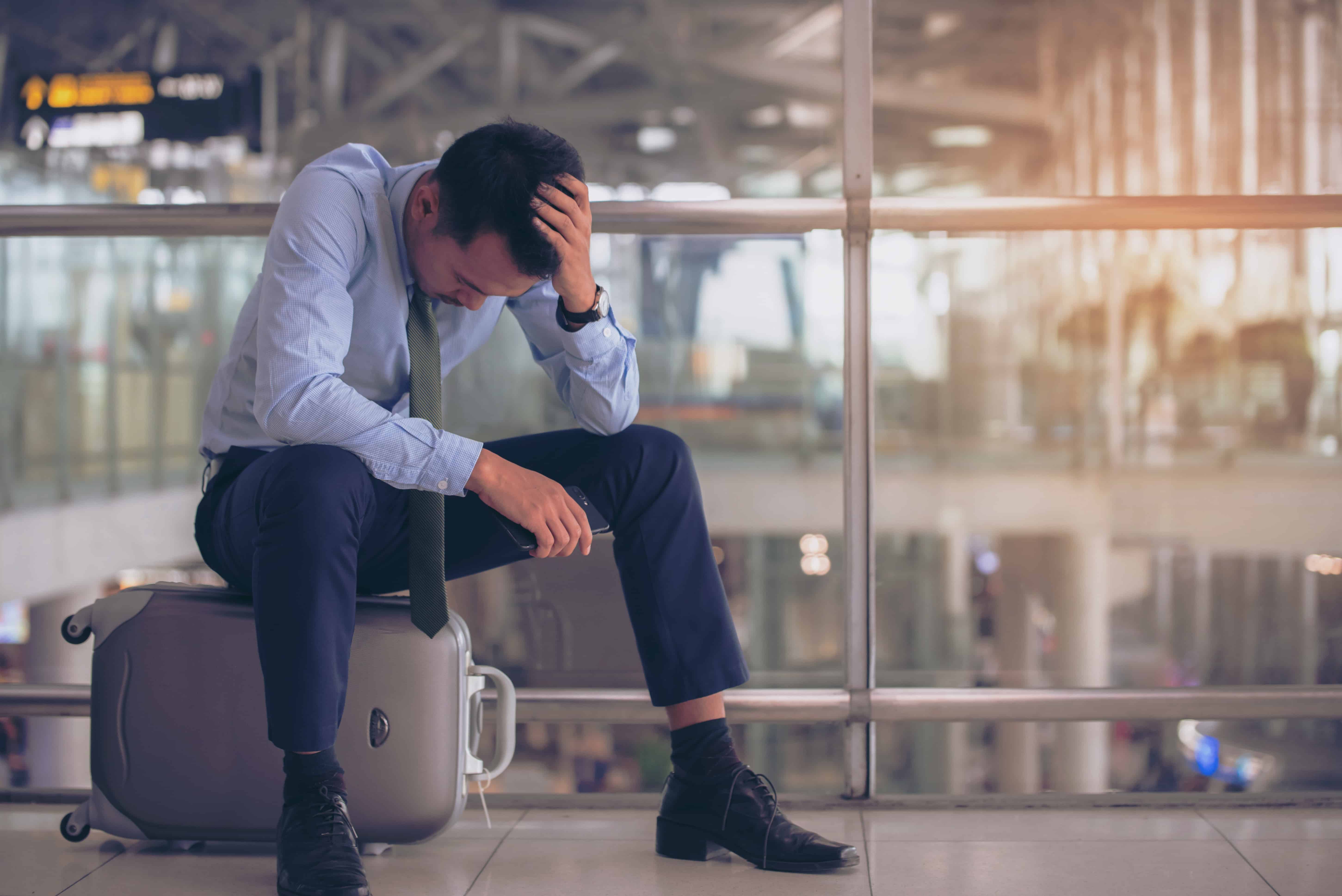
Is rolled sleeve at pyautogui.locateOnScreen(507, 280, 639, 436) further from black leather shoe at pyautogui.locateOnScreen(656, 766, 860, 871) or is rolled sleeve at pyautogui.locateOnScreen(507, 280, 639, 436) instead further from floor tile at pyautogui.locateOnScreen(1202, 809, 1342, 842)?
floor tile at pyautogui.locateOnScreen(1202, 809, 1342, 842)

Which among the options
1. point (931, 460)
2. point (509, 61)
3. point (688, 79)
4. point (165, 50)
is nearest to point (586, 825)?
point (165, 50)

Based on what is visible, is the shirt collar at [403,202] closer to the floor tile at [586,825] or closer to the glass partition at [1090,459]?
the floor tile at [586,825]

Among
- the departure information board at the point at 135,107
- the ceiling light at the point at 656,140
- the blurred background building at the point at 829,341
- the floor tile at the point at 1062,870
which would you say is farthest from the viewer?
the ceiling light at the point at 656,140

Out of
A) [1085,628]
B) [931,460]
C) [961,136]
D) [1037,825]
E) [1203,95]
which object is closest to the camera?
[1037,825]

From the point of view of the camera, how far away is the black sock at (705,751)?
3.96 ft

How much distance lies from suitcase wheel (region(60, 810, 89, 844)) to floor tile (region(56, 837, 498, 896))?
65mm

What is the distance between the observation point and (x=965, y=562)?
13.7m

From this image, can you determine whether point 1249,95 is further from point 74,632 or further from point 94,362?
point 74,632

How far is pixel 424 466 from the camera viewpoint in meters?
1.12

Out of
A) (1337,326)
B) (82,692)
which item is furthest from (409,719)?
(1337,326)

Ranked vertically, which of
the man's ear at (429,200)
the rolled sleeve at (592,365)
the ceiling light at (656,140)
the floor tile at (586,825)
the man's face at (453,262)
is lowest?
the floor tile at (586,825)

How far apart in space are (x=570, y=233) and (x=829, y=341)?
0.59 m

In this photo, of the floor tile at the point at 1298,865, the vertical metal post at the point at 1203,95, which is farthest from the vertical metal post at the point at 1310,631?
the vertical metal post at the point at 1203,95

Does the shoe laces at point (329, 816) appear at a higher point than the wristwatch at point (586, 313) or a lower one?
lower
